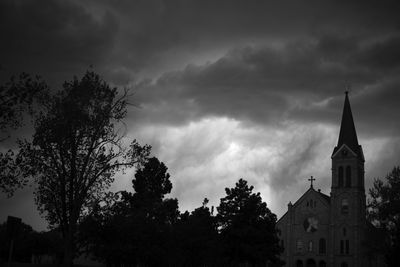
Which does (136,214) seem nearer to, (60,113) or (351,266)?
(60,113)

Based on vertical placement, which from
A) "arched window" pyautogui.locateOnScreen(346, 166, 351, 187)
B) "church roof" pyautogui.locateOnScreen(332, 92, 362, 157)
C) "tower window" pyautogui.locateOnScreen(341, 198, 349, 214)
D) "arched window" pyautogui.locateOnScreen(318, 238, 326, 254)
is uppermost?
"church roof" pyautogui.locateOnScreen(332, 92, 362, 157)

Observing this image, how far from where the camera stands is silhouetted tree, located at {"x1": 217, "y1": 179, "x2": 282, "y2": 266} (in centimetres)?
6875

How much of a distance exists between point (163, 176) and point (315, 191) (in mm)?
41988

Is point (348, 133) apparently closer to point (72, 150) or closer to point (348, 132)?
point (348, 132)

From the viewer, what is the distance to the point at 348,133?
100 meters

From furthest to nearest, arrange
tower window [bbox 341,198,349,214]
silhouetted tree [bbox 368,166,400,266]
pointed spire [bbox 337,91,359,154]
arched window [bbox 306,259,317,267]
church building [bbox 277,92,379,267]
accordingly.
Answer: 1. pointed spire [bbox 337,91,359,154]
2. arched window [bbox 306,259,317,267]
3. tower window [bbox 341,198,349,214]
4. church building [bbox 277,92,379,267]
5. silhouetted tree [bbox 368,166,400,266]

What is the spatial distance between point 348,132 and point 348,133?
0.63ft

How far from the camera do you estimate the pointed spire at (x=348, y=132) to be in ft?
328

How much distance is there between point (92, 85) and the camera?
35.8 m

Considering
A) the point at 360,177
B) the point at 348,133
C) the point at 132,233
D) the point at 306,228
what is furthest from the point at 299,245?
the point at 132,233

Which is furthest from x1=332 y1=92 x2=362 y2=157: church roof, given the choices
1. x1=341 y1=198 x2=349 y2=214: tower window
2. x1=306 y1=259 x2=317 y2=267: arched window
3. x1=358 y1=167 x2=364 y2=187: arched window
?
x1=306 y1=259 x2=317 y2=267: arched window

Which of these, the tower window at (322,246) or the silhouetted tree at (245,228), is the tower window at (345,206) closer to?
the tower window at (322,246)

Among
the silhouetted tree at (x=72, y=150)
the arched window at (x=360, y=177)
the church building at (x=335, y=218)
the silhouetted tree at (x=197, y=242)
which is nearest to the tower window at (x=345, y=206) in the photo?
the church building at (x=335, y=218)

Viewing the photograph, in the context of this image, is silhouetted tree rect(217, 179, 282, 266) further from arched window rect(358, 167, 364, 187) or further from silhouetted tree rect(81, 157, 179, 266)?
arched window rect(358, 167, 364, 187)
